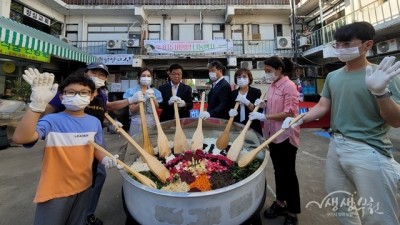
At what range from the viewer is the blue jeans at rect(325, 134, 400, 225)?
4.63 ft

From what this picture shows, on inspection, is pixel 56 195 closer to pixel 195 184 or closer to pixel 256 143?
pixel 195 184

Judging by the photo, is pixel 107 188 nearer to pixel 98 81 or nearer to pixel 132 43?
pixel 98 81

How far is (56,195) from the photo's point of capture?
1.53 meters

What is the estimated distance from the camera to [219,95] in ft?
10.0

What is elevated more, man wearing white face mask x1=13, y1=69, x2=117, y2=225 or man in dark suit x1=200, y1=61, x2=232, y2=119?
man in dark suit x1=200, y1=61, x2=232, y2=119

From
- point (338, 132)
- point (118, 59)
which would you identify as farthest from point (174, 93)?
point (118, 59)

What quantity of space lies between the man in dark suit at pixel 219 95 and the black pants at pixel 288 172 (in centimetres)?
80

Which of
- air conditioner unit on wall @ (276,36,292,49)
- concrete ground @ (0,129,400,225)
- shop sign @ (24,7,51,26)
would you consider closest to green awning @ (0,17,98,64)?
concrete ground @ (0,129,400,225)

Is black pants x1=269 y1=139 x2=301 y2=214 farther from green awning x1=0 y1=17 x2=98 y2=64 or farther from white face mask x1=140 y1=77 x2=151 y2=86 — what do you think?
green awning x1=0 y1=17 x2=98 y2=64

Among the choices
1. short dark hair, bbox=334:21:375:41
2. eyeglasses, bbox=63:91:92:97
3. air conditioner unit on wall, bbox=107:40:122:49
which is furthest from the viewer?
air conditioner unit on wall, bbox=107:40:122:49

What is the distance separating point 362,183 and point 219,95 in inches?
73.9

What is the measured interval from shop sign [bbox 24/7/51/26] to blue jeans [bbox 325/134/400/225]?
13.0 metres

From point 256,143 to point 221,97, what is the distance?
2.92 ft

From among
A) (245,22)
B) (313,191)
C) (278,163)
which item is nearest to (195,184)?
(278,163)
